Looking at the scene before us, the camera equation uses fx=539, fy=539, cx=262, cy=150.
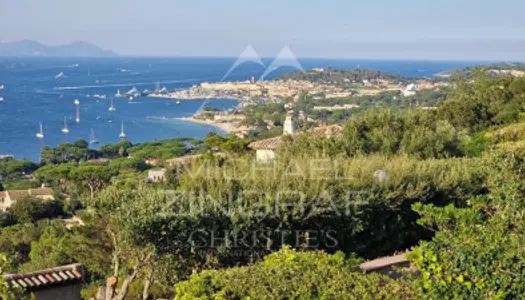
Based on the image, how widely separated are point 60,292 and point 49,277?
22 cm

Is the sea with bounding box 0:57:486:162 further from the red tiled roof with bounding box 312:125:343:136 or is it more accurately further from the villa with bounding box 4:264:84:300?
the villa with bounding box 4:264:84:300

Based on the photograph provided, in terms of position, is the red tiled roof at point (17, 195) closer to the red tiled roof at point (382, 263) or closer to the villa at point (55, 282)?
the villa at point (55, 282)

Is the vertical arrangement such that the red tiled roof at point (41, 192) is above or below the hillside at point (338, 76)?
below

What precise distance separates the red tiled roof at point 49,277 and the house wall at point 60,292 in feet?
0.25

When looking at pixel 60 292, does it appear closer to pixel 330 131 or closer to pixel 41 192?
pixel 330 131

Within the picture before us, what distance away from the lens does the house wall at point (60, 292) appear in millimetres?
5921

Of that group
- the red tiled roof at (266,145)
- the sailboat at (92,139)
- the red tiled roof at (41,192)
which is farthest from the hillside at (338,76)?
the red tiled roof at (266,145)

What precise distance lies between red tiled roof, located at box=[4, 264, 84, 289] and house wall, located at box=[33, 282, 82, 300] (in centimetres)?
8

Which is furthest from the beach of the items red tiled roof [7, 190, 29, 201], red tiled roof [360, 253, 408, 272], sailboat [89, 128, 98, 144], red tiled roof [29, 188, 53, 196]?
red tiled roof [360, 253, 408, 272]

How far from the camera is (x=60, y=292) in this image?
20.0ft

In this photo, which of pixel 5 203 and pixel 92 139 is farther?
pixel 92 139

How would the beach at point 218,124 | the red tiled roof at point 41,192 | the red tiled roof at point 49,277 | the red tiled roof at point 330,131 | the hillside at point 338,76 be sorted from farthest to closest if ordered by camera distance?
the hillside at point 338,76
the beach at point 218,124
the red tiled roof at point 41,192
the red tiled roof at point 330,131
the red tiled roof at point 49,277

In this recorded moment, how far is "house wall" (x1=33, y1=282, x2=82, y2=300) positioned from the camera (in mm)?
5921

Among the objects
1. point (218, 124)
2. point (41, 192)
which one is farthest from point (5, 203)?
point (218, 124)
